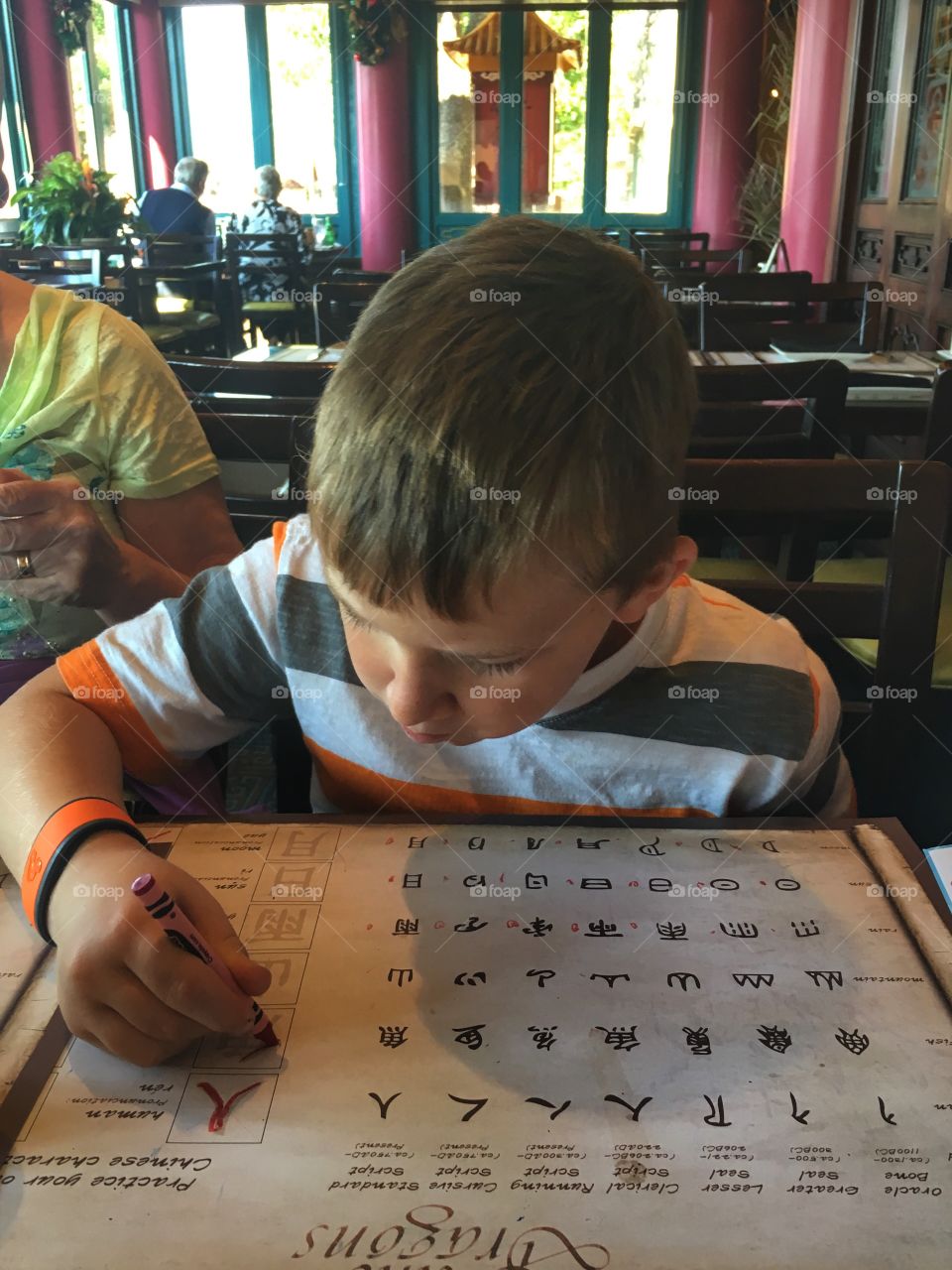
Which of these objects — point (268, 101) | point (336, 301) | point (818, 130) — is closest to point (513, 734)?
point (336, 301)

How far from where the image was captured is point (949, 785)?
56.3 inches

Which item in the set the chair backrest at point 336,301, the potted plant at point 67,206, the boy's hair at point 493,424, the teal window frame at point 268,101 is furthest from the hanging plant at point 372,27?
the boy's hair at point 493,424

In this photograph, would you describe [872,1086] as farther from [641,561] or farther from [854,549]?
[854,549]

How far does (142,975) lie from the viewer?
20.6 inches

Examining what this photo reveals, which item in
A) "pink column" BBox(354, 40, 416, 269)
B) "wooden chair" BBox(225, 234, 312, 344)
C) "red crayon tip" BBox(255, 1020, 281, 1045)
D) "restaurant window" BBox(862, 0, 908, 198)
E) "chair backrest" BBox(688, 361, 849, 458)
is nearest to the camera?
"red crayon tip" BBox(255, 1020, 281, 1045)

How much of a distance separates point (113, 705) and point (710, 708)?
0.46 metres

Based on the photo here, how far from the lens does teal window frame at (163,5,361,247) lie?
25.0 ft

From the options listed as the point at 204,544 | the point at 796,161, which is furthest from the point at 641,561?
the point at 796,161

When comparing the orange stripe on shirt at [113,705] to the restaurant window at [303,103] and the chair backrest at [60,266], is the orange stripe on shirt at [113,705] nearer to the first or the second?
the chair backrest at [60,266]

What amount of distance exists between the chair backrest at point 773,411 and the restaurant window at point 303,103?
680cm

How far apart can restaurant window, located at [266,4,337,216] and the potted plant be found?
276 cm

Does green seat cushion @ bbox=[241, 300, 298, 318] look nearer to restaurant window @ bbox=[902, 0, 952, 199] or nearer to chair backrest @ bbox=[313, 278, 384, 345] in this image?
chair backrest @ bbox=[313, 278, 384, 345]

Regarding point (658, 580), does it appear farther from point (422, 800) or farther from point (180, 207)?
point (180, 207)

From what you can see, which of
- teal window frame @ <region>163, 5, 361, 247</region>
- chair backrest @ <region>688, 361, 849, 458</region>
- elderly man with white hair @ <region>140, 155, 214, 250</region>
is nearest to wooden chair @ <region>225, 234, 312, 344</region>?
elderly man with white hair @ <region>140, 155, 214, 250</region>
